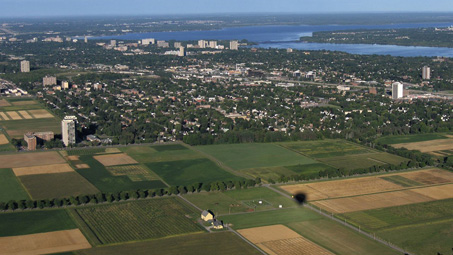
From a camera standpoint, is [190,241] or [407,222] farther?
[407,222]

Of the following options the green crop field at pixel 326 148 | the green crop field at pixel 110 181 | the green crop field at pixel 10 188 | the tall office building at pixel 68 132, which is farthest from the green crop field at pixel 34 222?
the green crop field at pixel 326 148

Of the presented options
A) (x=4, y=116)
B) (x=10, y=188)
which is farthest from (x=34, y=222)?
(x=4, y=116)

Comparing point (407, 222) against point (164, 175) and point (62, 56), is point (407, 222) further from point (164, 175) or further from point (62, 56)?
point (62, 56)

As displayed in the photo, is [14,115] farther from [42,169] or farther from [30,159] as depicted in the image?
[42,169]

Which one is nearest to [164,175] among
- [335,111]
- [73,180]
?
[73,180]

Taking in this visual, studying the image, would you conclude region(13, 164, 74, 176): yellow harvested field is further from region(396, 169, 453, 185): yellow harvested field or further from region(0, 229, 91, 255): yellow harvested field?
region(396, 169, 453, 185): yellow harvested field

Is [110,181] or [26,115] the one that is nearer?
[110,181]
